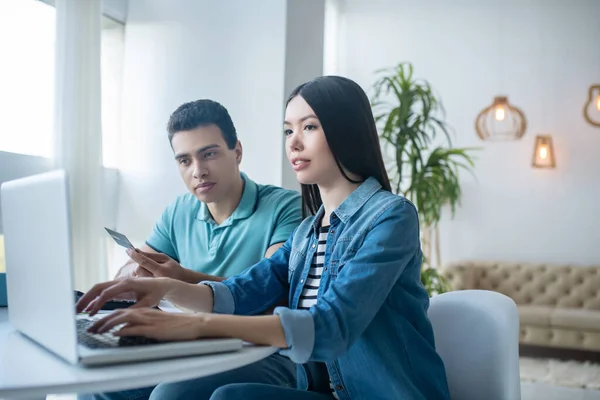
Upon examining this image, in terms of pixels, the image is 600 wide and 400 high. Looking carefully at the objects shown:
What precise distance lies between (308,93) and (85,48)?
2053 mm

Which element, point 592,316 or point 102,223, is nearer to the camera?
point 102,223

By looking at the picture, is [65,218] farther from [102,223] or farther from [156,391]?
[102,223]

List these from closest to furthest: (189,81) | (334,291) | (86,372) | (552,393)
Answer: (86,372), (334,291), (189,81), (552,393)

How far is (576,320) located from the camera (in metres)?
5.29

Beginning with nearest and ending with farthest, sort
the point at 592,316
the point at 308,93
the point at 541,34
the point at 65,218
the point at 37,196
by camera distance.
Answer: the point at 65,218 < the point at 37,196 < the point at 308,93 < the point at 592,316 < the point at 541,34

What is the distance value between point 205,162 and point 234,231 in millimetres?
228

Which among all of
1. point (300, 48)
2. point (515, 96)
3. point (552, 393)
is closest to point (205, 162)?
point (300, 48)

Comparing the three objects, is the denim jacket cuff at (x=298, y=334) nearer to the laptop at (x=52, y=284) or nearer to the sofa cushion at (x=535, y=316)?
the laptop at (x=52, y=284)

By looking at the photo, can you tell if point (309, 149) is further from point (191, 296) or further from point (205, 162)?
point (205, 162)

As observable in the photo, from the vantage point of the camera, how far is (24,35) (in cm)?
313

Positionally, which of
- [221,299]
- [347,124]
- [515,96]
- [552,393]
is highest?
[515,96]

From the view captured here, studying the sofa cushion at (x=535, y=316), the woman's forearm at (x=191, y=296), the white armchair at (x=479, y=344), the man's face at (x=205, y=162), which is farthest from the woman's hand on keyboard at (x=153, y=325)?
the sofa cushion at (x=535, y=316)

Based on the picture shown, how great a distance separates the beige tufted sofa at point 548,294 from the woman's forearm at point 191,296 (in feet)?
14.7

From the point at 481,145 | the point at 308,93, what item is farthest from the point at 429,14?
the point at 308,93
